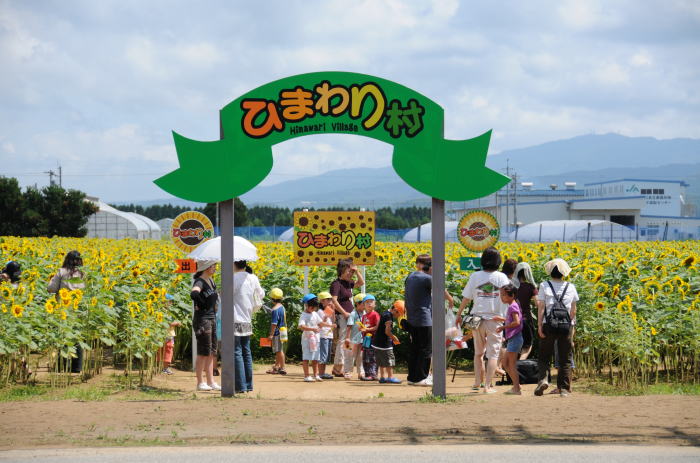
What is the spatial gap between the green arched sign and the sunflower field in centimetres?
245

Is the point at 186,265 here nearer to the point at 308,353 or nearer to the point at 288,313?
the point at 308,353

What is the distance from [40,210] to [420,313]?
176 feet

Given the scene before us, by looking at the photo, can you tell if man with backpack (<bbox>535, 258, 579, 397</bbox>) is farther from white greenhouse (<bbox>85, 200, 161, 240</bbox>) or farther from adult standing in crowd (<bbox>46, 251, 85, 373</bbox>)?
white greenhouse (<bbox>85, 200, 161, 240</bbox>)

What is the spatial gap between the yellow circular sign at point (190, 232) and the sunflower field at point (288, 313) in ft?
2.62

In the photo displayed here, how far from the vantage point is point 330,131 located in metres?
9.65

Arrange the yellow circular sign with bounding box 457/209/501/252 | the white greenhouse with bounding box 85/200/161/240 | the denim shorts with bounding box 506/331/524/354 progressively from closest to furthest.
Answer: the denim shorts with bounding box 506/331/524/354, the yellow circular sign with bounding box 457/209/501/252, the white greenhouse with bounding box 85/200/161/240

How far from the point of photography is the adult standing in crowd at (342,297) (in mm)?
12219

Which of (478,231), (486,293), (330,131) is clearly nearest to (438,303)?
(486,293)

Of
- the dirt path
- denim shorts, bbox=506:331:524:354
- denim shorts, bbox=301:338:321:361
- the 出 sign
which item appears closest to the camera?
the dirt path

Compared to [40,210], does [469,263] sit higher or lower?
lower

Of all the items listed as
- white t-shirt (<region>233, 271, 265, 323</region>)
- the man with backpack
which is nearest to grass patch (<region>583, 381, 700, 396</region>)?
the man with backpack

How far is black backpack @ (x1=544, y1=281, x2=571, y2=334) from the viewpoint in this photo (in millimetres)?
9664

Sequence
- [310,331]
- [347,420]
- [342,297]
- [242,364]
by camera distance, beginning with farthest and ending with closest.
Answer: [342,297] < [310,331] < [242,364] < [347,420]

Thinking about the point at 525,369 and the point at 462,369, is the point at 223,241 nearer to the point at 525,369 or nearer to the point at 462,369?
the point at 525,369
